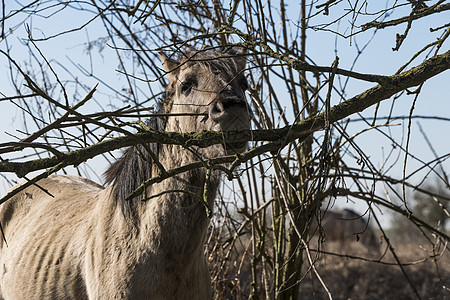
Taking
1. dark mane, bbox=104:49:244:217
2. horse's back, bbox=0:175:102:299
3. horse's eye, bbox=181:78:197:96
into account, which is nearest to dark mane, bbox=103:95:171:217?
dark mane, bbox=104:49:244:217

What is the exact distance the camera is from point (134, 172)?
10.9ft

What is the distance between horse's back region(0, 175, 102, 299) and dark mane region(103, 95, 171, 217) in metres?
0.41

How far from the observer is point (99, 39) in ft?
18.0

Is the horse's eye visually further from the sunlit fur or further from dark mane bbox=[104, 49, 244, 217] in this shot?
dark mane bbox=[104, 49, 244, 217]

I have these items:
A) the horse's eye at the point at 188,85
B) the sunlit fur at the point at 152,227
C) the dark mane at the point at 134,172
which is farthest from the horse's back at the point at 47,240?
the horse's eye at the point at 188,85

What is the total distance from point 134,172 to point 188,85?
631 mm

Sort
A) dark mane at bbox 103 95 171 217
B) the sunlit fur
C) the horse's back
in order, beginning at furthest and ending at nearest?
the horse's back < dark mane at bbox 103 95 171 217 < the sunlit fur

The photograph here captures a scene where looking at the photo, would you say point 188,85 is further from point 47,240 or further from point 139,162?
point 47,240

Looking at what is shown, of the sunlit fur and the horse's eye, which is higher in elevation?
the horse's eye

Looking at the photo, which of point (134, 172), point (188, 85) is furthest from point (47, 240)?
point (188, 85)

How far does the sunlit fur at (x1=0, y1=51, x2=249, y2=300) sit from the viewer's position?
3.06 meters

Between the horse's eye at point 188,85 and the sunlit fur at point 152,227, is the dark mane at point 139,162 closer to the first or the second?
the sunlit fur at point 152,227

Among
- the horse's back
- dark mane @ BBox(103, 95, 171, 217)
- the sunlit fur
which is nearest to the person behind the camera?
the sunlit fur

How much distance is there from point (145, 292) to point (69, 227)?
106cm
